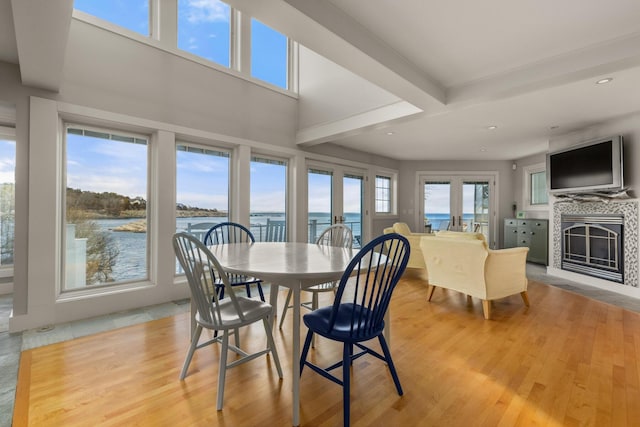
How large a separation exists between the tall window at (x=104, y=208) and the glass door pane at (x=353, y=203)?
11.0ft

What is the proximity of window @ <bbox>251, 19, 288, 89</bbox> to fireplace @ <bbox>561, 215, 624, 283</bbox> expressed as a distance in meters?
5.08

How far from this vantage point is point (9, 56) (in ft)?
8.36

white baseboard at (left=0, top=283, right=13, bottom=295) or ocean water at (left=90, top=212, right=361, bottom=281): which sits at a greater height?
ocean water at (left=90, top=212, right=361, bottom=281)

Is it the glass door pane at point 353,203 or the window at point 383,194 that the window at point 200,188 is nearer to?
the glass door pane at point 353,203

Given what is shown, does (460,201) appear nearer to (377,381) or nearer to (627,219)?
(627,219)

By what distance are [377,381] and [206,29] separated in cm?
445

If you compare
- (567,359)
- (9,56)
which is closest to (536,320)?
(567,359)

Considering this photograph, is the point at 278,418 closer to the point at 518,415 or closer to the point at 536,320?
the point at 518,415

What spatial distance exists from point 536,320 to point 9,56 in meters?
5.38

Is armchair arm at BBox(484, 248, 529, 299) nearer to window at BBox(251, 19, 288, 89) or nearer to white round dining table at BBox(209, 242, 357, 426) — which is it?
white round dining table at BBox(209, 242, 357, 426)

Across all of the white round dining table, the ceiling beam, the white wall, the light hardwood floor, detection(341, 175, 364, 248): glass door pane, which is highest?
the white wall

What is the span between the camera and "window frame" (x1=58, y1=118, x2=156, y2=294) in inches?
119

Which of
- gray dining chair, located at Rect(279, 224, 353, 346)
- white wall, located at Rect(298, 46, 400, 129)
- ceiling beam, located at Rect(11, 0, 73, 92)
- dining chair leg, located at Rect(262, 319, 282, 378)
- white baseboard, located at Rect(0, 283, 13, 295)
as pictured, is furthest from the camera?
white wall, located at Rect(298, 46, 400, 129)

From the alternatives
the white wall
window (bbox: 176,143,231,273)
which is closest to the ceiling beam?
window (bbox: 176,143,231,273)
